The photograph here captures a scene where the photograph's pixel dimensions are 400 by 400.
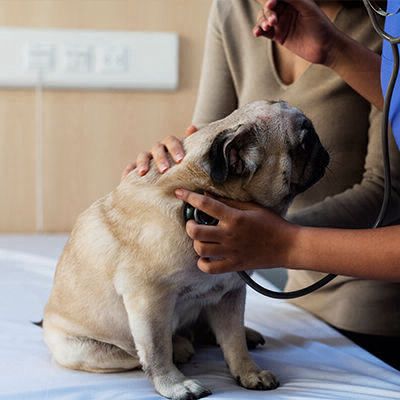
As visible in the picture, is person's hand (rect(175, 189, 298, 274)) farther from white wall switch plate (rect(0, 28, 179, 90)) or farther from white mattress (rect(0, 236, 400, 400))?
white wall switch plate (rect(0, 28, 179, 90))

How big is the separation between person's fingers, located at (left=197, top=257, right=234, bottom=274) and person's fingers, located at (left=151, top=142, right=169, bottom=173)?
0.49 ft

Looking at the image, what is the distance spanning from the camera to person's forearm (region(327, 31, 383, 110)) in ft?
3.73

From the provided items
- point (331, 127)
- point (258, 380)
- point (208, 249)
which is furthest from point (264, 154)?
point (331, 127)

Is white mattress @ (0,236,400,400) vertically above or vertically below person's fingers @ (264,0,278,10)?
below

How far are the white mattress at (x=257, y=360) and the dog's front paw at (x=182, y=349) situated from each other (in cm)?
1

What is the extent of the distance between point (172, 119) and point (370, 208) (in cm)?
100

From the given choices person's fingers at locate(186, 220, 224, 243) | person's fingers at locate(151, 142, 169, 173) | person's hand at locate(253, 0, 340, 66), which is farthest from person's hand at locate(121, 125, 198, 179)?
person's hand at locate(253, 0, 340, 66)

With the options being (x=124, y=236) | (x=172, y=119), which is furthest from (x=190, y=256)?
(x=172, y=119)

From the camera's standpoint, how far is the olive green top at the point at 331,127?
4.01 ft

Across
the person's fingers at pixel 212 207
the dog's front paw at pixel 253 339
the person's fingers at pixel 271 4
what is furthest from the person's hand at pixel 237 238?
the person's fingers at pixel 271 4

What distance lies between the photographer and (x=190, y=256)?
34.3 inches

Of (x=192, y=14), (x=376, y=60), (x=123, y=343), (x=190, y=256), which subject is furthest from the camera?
(x=192, y=14)

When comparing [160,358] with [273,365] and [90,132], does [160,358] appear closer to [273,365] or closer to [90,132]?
[273,365]

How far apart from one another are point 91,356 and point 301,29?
610mm
